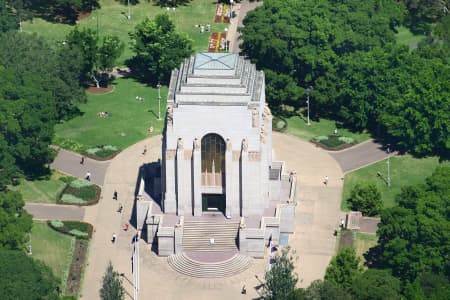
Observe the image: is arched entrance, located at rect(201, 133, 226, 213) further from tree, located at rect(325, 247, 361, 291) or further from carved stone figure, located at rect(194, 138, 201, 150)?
tree, located at rect(325, 247, 361, 291)

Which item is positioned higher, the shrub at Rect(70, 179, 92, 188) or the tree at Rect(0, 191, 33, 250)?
the tree at Rect(0, 191, 33, 250)

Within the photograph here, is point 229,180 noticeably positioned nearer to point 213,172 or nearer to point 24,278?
point 213,172

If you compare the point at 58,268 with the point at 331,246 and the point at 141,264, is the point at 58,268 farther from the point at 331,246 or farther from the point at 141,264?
the point at 331,246

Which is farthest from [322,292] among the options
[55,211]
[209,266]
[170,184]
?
[55,211]

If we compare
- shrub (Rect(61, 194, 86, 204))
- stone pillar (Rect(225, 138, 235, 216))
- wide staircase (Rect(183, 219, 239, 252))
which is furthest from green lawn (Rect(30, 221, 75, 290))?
stone pillar (Rect(225, 138, 235, 216))

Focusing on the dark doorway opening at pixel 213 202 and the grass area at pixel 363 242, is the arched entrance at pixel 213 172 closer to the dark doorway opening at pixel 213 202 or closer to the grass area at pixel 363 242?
the dark doorway opening at pixel 213 202
